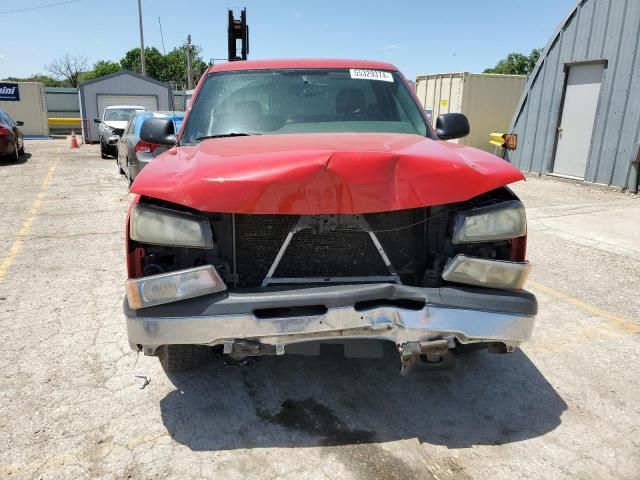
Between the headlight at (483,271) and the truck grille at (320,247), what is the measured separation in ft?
1.10

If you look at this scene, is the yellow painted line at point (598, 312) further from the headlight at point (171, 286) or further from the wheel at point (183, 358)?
the headlight at point (171, 286)

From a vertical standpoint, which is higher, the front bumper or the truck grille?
the truck grille

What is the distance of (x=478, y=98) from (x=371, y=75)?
1484 cm

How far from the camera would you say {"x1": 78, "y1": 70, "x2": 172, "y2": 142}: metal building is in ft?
75.6

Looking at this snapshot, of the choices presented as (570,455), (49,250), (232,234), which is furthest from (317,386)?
(49,250)

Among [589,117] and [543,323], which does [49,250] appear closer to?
[543,323]

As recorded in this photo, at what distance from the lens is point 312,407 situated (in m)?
2.94

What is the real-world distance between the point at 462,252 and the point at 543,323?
196 cm

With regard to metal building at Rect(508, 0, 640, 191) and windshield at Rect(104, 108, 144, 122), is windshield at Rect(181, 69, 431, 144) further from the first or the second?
windshield at Rect(104, 108, 144, 122)

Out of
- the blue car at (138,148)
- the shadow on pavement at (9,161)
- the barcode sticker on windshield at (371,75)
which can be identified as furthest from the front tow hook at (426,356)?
the shadow on pavement at (9,161)

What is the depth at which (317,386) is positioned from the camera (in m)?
3.15

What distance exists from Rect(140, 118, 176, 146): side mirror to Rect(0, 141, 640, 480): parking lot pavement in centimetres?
147

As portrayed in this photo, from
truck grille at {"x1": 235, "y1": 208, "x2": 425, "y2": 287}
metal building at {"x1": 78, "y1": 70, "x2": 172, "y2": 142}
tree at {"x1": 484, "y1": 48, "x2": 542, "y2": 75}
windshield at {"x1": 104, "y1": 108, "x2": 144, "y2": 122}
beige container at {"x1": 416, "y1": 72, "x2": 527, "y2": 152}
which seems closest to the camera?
truck grille at {"x1": 235, "y1": 208, "x2": 425, "y2": 287}

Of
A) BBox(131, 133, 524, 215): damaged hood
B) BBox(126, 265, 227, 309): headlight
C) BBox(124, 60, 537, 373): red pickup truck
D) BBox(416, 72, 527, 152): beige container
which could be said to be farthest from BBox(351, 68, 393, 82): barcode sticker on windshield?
BBox(416, 72, 527, 152): beige container
